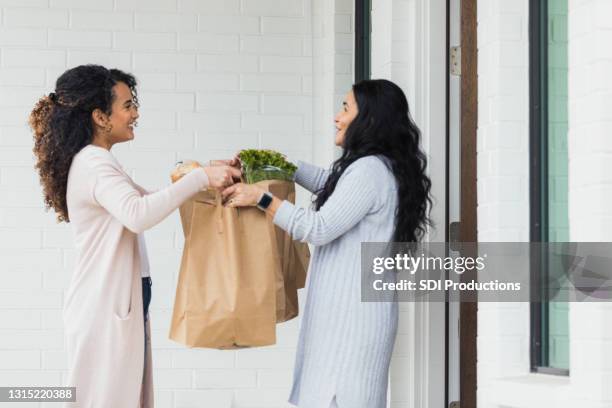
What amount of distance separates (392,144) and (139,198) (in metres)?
0.75

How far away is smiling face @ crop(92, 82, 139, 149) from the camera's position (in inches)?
132

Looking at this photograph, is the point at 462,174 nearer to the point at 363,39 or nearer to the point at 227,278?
the point at 227,278

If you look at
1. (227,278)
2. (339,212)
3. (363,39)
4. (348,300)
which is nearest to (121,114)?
(227,278)

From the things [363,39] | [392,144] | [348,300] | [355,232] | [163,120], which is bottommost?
[348,300]

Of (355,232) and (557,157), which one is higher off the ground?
(557,157)

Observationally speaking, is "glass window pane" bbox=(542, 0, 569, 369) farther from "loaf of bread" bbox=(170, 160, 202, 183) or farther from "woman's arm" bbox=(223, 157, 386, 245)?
"loaf of bread" bbox=(170, 160, 202, 183)

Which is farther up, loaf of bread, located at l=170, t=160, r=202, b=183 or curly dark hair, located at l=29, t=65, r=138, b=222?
curly dark hair, located at l=29, t=65, r=138, b=222

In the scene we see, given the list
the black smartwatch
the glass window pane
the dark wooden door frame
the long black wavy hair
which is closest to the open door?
the dark wooden door frame

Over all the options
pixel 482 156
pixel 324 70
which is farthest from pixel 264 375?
pixel 482 156

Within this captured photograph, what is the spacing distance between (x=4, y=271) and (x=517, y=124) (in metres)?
2.91

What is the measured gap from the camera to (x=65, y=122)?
3.28 metres

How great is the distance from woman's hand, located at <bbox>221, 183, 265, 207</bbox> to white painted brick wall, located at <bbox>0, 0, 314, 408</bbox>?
1.98m

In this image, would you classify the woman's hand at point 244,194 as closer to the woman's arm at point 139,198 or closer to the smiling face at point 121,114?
the woman's arm at point 139,198

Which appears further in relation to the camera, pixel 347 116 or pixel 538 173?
pixel 347 116
